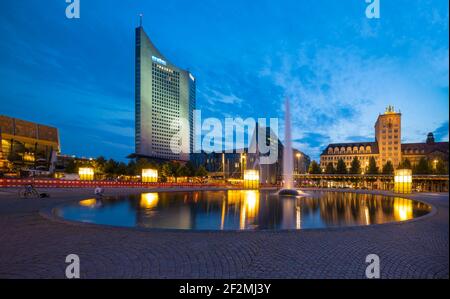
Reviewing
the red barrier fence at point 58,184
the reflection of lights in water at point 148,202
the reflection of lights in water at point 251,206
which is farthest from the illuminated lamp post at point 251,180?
the reflection of lights in water at point 148,202

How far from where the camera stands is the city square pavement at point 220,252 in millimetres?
6602

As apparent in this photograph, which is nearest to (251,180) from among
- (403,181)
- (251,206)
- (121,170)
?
(403,181)

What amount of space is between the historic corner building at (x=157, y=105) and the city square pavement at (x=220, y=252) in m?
146

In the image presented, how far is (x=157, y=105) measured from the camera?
6742 inches

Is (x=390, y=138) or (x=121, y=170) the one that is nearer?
(x=121, y=170)

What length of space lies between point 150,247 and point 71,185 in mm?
43885

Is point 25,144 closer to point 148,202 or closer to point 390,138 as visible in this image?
point 148,202

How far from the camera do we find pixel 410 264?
7258 millimetres

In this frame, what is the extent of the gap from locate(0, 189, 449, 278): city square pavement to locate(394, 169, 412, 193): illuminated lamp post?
102 ft

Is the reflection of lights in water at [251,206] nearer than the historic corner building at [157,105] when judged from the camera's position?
Yes

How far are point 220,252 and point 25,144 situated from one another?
502ft

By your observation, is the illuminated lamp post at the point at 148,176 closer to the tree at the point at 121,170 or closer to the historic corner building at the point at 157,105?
the tree at the point at 121,170

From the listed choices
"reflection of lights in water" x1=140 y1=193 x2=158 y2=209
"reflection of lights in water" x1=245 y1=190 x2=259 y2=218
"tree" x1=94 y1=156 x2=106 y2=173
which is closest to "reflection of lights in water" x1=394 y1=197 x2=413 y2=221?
"reflection of lights in water" x1=245 y1=190 x2=259 y2=218
